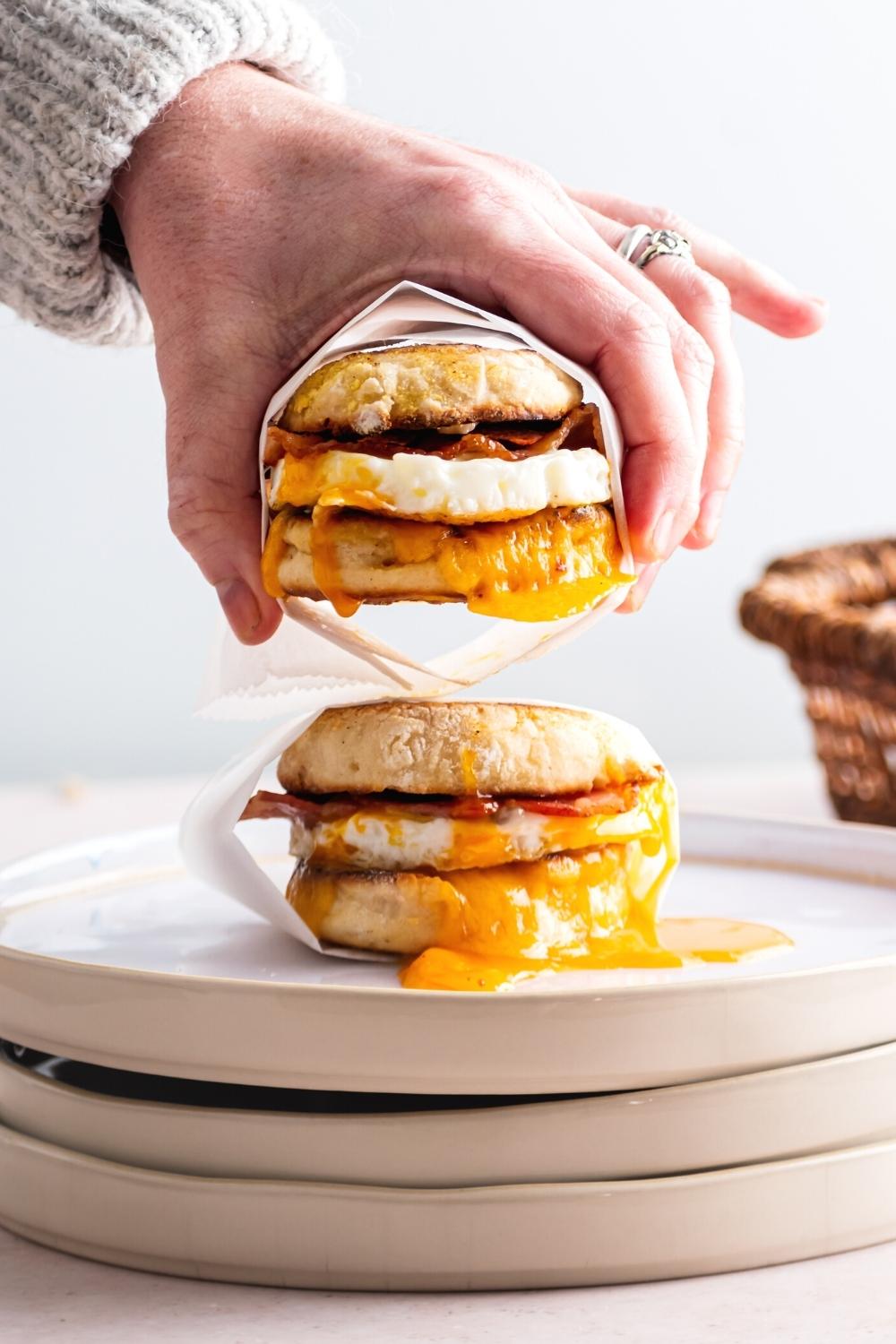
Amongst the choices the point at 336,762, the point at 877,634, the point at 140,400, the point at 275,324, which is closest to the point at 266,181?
the point at 275,324

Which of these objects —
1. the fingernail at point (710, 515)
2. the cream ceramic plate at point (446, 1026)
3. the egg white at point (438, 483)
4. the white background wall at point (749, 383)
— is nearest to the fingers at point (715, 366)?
the fingernail at point (710, 515)

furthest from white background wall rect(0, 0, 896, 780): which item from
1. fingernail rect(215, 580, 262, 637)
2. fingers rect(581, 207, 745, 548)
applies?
fingernail rect(215, 580, 262, 637)

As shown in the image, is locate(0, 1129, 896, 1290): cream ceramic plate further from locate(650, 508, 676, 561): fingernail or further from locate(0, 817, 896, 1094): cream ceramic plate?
locate(650, 508, 676, 561): fingernail

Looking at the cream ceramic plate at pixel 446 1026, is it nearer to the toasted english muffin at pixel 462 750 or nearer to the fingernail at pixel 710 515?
the toasted english muffin at pixel 462 750

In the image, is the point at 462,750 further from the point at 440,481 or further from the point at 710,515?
the point at 710,515

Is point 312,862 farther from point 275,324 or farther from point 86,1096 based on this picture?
point 275,324
